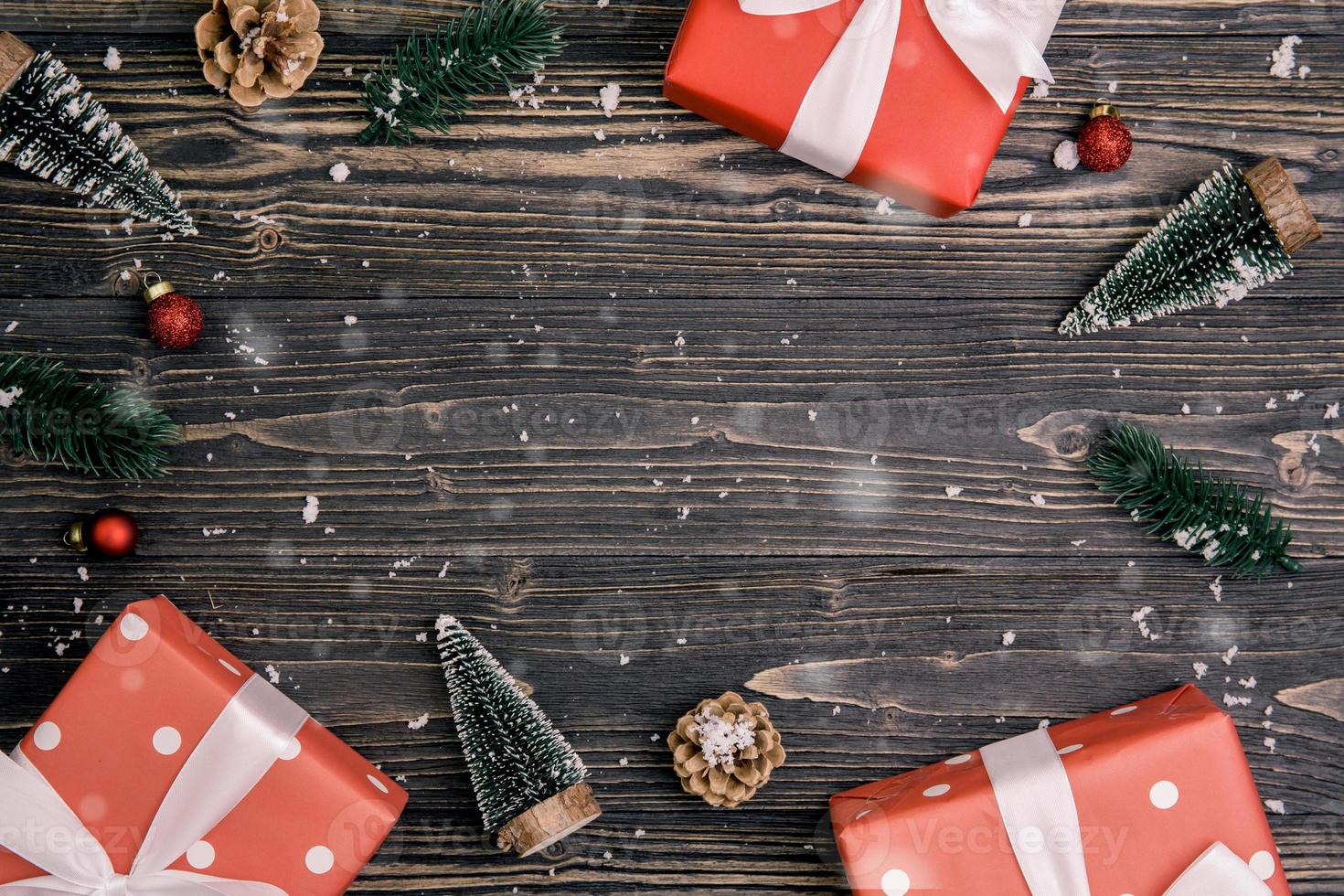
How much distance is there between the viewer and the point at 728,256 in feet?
3.31

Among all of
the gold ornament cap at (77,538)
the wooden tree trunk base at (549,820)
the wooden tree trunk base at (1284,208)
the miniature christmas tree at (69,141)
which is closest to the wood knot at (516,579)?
the wooden tree trunk base at (549,820)

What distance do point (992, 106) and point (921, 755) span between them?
29.1 inches

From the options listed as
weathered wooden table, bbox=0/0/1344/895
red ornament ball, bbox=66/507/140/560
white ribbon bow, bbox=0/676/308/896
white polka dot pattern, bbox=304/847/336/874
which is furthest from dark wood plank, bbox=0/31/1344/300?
white polka dot pattern, bbox=304/847/336/874

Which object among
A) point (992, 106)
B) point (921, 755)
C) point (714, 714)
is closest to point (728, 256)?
point (992, 106)

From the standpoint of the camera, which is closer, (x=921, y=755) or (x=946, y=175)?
(x=946, y=175)

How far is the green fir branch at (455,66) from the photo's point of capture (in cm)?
94

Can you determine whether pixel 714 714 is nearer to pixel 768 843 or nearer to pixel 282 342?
pixel 768 843

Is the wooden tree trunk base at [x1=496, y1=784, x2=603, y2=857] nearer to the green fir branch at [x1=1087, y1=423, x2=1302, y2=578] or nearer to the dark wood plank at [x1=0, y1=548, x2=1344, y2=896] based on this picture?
the dark wood plank at [x1=0, y1=548, x2=1344, y2=896]

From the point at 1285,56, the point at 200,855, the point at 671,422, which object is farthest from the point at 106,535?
the point at 1285,56

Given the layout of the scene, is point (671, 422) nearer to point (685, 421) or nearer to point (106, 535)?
point (685, 421)

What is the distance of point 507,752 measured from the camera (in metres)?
0.90

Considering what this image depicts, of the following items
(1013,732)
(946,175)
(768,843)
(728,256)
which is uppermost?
(946,175)

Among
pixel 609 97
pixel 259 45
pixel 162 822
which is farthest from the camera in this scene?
pixel 609 97

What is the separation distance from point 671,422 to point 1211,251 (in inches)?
25.3
